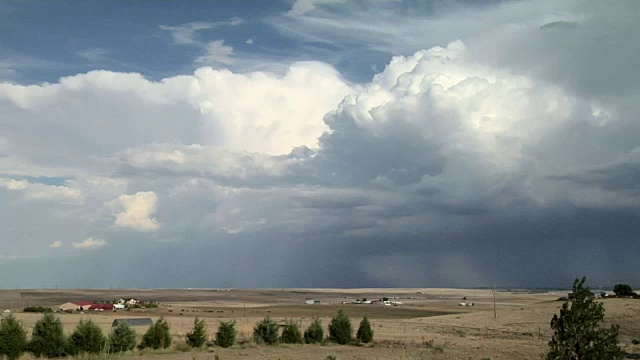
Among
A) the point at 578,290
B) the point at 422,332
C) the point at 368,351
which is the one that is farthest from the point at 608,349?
the point at 422,332

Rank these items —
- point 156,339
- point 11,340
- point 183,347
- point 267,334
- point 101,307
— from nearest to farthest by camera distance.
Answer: point 11,340 < point 156,339 < point 183,347 < point 267,334 < point 101,307

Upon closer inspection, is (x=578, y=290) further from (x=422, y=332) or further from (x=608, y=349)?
(x=422, y=332)

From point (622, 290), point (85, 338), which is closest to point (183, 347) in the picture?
point (85, 338)

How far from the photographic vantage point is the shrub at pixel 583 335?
1074cm

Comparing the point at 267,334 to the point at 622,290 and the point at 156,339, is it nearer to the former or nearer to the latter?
the point at 156,339

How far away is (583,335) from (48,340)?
35.3 metres

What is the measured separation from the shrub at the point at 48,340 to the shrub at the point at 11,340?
0.84 metres

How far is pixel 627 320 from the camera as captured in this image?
65.9 m

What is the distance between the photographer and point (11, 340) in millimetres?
36062

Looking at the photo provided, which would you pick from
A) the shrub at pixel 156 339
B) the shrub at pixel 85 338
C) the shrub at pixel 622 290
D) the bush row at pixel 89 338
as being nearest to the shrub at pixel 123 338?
the bush row at pixel 89 338

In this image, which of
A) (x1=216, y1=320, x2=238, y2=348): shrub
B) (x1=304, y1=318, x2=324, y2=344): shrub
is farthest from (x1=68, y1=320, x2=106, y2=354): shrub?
(x1=304, y1=318, x2=324, y2=344): shrub

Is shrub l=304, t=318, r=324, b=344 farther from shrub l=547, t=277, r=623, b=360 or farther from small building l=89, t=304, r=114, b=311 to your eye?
small building l=89, t=304, r=114, b=311

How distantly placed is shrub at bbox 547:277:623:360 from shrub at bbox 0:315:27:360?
3431cm

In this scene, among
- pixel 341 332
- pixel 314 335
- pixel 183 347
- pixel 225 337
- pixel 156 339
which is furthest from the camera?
pixel 341 332
